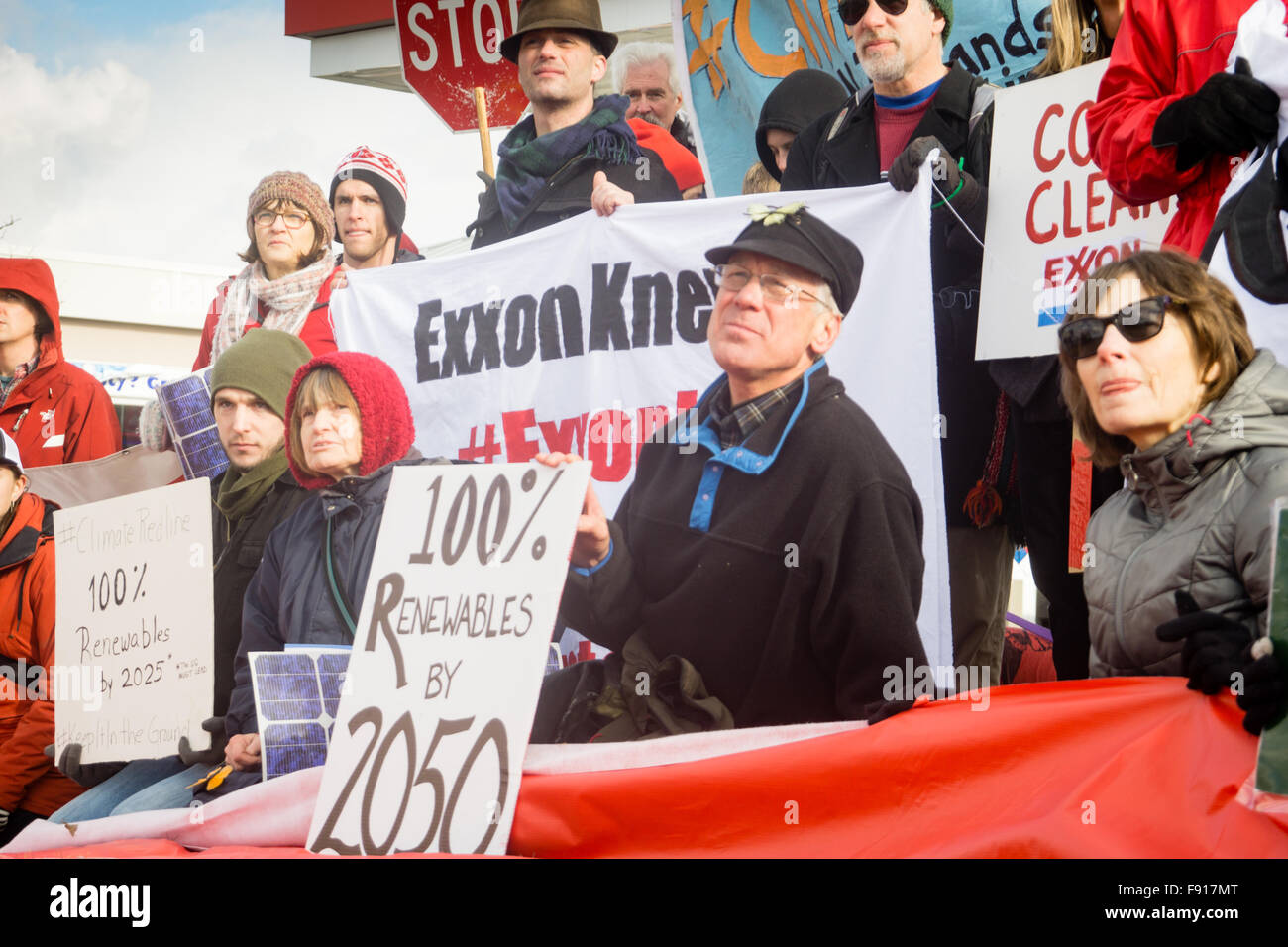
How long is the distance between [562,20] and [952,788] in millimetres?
3136

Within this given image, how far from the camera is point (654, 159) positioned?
491 cm

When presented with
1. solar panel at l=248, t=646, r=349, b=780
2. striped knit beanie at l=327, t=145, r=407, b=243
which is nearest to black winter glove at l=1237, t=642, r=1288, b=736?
solar panel at l=248, t=646, r=349, b=780

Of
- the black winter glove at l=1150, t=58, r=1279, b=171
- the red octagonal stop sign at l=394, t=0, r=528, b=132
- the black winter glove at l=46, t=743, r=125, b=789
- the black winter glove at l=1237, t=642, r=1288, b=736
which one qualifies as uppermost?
the red octagonal stop sign at l=394, t=0, r=528, b=132

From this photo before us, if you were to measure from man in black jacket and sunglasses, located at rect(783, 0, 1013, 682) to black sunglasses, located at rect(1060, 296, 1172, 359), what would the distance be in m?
1.16

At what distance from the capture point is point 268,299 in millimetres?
5477

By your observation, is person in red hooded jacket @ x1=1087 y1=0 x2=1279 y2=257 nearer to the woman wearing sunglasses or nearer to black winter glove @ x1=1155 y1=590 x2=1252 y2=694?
the woman wearing sunglasses

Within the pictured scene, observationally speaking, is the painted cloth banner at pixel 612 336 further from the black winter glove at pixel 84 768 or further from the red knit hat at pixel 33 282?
the red knit hat at pixel 33 282

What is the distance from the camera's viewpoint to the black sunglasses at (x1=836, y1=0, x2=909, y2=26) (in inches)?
154

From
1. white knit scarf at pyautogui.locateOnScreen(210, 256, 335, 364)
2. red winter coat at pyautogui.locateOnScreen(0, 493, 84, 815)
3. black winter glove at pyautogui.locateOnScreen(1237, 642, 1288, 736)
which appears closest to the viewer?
→ black winter glove at pyautogui.locateOnScreen(1237, 642, 1288, 736)

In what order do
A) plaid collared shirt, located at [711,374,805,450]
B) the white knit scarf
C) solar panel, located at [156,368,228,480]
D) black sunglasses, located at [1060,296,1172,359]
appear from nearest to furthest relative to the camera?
black sunglasses, located at [1060,296,1172,359] < plaid collared shirt, located at [711,374,805,450] < solar panel, located at [156,368,228,480] < the white knit scarf

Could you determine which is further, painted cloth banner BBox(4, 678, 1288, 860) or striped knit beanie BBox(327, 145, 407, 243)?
striped knit beanie BBox(327, 145, 407, 243)

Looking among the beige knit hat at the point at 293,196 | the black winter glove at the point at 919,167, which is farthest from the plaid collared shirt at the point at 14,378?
the black winter glove at the point at 919,167
